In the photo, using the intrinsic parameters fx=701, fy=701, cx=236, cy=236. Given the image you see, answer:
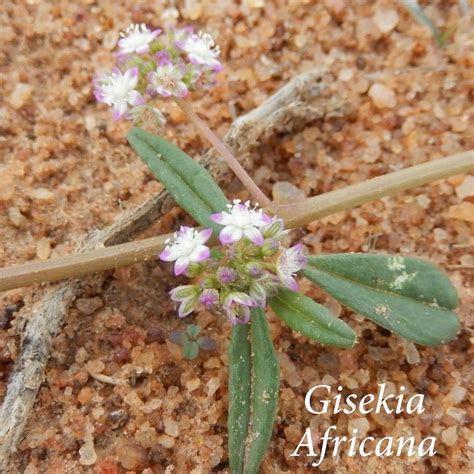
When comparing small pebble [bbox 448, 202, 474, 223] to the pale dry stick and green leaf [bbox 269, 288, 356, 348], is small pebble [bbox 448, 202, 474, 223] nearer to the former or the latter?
the pale dry stick

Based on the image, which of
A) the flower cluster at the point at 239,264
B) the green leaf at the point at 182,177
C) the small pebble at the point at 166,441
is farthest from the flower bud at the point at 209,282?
the small pebble at the point at 166,441

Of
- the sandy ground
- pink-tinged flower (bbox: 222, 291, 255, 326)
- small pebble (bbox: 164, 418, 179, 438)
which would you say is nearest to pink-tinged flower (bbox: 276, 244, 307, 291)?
pink-tinged flower (bbox: 222, 291, 255, 326)

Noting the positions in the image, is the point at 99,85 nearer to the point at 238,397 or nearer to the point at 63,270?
the point at 63,270

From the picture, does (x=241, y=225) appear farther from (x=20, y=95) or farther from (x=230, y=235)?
(x=20, y=95)

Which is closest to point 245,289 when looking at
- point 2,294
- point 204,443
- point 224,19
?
point 204,443

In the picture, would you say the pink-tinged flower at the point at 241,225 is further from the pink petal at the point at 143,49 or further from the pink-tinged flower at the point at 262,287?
the pink petal at the point at 143,49

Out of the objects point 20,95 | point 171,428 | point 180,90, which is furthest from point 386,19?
point 171,428
